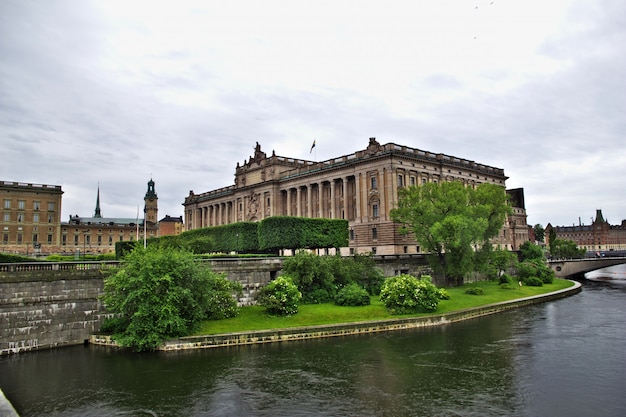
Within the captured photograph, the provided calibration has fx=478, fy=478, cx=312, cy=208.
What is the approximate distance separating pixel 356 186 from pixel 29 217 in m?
72.3

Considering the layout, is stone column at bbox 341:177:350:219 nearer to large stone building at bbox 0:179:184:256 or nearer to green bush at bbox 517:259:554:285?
green bush at bbox 517:259:554:285

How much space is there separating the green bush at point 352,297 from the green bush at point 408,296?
1575 mm

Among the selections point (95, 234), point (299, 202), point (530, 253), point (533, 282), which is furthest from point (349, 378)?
point (95, 234)

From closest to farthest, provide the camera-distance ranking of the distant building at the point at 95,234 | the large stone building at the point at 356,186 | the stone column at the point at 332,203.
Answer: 1. the large stone building at the point at 356,186
2. the stone column at the point at 332,203
3. the distant building at the point at 95,234

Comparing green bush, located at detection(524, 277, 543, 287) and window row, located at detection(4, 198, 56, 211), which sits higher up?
window row, located at detection(4, 198, 56, 211)

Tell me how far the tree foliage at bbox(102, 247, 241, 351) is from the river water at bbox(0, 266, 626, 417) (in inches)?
66.5

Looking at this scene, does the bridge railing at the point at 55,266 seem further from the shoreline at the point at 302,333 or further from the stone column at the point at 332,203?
the stone column at the point at 332,203

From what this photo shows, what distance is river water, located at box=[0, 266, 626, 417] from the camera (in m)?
19.9

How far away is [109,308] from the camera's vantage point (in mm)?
32562

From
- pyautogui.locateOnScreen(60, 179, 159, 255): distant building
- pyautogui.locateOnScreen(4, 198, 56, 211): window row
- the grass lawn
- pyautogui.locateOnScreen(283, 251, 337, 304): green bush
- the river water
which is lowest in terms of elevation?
the river water

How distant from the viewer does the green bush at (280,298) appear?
122 ft

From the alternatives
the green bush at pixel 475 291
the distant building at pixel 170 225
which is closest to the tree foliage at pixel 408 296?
the green bush at pixel 475 291

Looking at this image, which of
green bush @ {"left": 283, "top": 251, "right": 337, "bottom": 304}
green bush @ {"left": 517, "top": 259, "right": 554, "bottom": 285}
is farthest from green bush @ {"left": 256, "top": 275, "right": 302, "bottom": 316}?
green bush @ {"left": 517, "top": 259, "right": 554, "bottom": 285}

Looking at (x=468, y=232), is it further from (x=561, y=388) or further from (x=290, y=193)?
(x=290, y=193)
